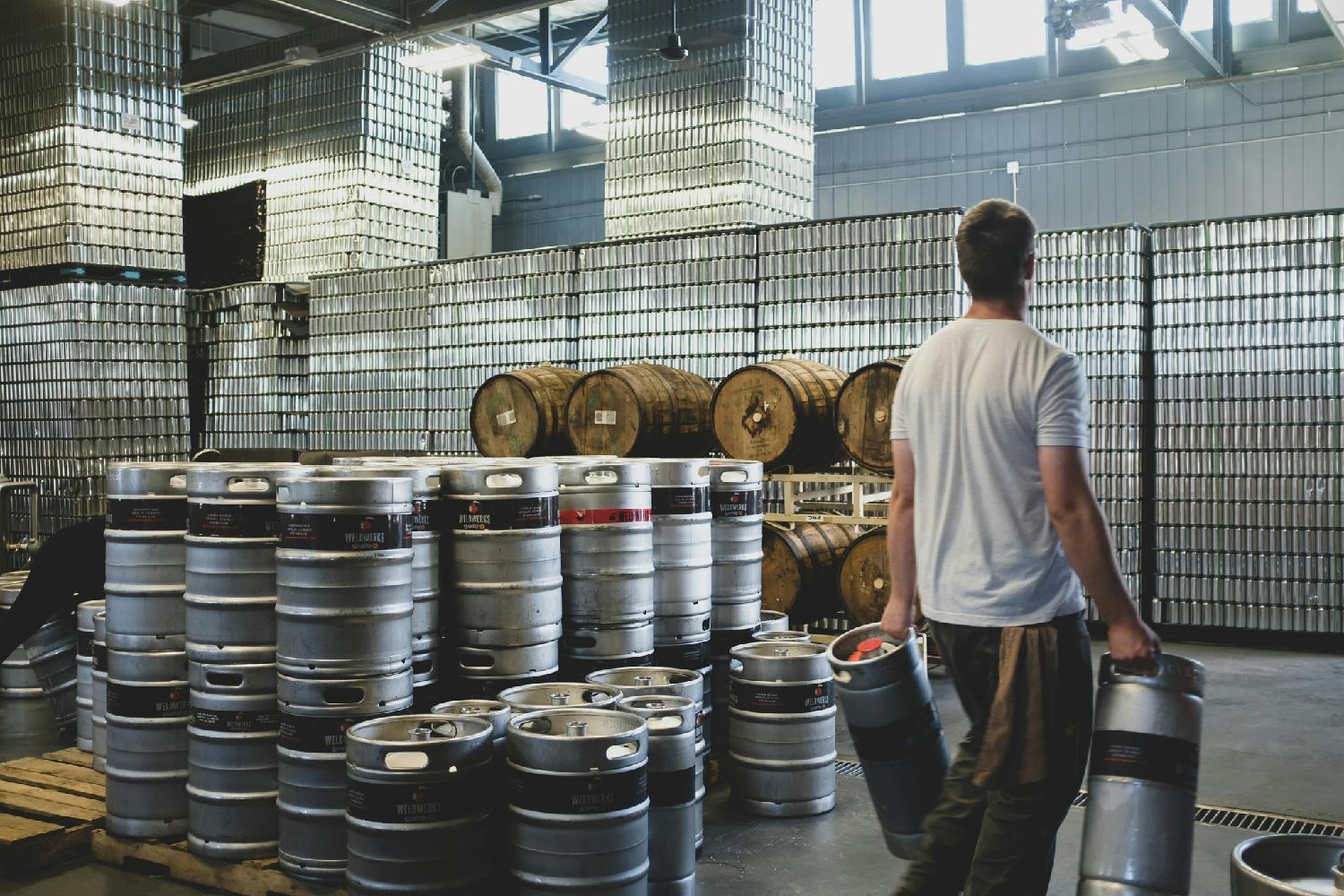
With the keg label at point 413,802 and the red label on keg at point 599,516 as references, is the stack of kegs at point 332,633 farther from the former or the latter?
the red label on keg at point 599,516

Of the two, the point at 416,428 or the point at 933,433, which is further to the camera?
the point at 416,428

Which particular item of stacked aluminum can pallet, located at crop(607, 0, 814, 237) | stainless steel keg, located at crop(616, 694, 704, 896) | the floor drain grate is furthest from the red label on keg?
stacked aluminum can pallet, located at crop(607, 0, 814, 237)

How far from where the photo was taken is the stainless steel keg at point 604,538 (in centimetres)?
468

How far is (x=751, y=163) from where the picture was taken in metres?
10.4

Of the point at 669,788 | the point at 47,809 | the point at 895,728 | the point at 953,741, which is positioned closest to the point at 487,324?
the point at 953,741

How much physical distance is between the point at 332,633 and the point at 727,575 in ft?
6.82

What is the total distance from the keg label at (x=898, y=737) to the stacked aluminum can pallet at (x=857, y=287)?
18.9 ft

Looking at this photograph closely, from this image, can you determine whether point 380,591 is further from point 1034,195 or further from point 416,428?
point 1034,195

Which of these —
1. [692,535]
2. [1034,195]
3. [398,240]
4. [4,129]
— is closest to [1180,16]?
[1034,195]

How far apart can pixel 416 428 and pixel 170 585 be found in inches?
279

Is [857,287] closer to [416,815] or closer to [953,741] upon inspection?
[953,741]

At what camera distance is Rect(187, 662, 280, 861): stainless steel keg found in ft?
13.9

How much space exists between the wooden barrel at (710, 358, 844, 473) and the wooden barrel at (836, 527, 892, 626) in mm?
680

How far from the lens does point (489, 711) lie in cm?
396
